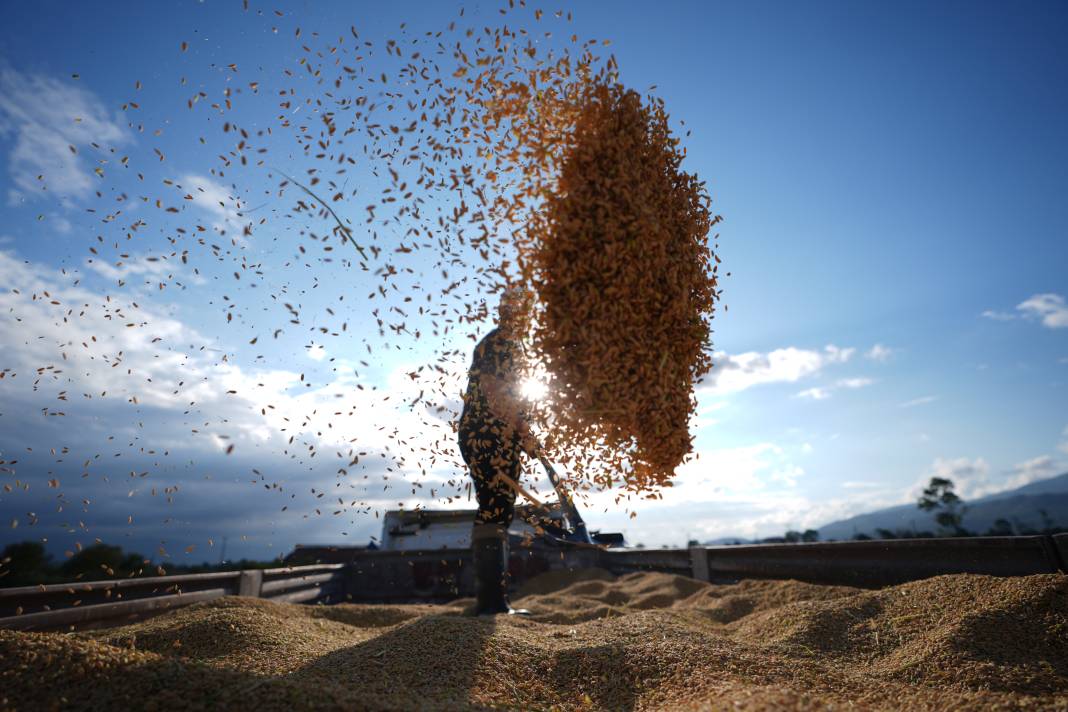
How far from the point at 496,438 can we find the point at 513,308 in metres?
1.14

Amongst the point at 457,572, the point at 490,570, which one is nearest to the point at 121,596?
the point at 490,570

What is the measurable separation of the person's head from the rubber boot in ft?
6.11

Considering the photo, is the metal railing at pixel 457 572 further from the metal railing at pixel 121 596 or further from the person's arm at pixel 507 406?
the person's arm at pixel 507 406

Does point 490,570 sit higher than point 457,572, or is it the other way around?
point 490,570

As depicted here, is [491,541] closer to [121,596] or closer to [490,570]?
[490,570]

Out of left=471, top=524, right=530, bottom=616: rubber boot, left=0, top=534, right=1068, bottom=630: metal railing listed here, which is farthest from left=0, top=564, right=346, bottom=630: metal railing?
left=471, top=524, right=530, bottom=616: rubber boot

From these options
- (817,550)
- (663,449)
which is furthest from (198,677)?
(817,550)

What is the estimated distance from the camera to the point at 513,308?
3680mm

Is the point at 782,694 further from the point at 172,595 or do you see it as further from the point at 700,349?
the point at 172,595

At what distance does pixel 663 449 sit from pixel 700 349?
2.38ft

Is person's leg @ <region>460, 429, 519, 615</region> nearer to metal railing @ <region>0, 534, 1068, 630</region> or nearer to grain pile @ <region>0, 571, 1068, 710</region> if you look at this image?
grain pile @ <region>0, 571, 1068, 710</region>

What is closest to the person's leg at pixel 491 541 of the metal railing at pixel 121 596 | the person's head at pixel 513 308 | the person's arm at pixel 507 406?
the person's arm at pixel 507 406

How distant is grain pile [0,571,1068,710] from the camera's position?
2125 mm

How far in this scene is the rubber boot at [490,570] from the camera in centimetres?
473
